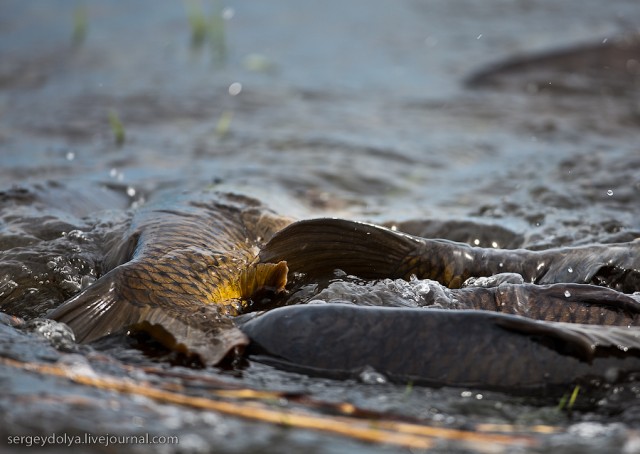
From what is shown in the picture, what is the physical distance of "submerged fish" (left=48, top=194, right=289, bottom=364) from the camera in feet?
9.72

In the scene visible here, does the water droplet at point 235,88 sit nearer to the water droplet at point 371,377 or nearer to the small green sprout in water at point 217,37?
the small green sprout in water at point 217,37

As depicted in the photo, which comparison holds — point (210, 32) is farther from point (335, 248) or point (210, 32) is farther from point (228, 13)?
point (335, 248)

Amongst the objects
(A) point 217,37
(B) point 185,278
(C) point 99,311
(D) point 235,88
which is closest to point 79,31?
(A) point 217,37

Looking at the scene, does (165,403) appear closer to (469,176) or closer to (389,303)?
(389,303)

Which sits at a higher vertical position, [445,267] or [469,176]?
[469,176]

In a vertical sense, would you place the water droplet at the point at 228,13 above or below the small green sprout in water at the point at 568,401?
above

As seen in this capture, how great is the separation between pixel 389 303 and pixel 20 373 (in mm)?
1375

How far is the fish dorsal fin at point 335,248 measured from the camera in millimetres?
3416

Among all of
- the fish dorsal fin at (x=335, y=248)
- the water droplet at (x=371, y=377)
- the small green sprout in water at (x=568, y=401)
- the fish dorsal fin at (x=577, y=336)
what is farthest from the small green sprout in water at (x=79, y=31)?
the small green sprout in water at (x=568, y=401)

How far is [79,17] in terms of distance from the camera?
998 centimetres

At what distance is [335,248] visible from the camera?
11.3 ft

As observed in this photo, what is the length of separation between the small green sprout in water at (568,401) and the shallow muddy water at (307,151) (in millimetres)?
41

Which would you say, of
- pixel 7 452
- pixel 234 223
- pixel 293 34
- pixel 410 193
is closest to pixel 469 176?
pixel 410 193

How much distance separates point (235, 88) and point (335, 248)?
5420mm
